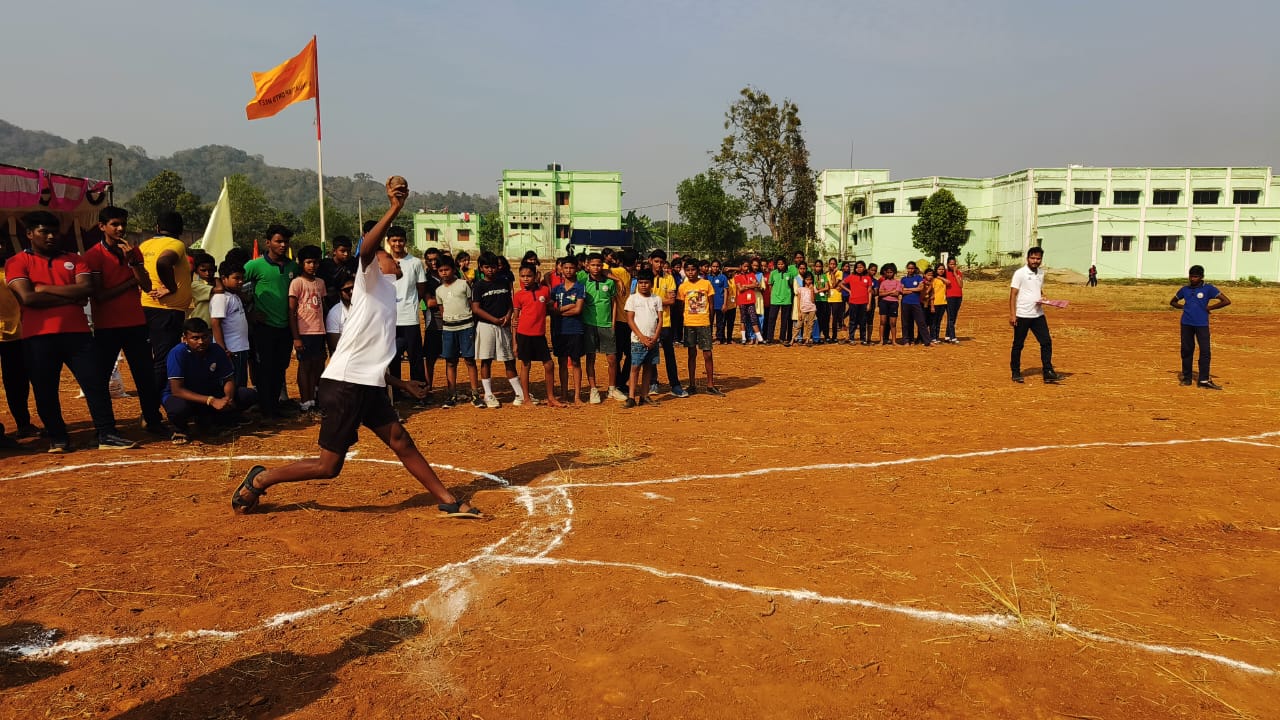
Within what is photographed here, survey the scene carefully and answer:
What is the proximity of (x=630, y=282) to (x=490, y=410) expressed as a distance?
2.92m

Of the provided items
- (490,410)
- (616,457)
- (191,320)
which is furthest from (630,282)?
(191,320)

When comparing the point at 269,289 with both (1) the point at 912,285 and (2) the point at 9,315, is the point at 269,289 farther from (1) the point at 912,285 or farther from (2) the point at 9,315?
(1) the point at 912,285

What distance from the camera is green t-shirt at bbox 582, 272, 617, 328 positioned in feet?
34.8

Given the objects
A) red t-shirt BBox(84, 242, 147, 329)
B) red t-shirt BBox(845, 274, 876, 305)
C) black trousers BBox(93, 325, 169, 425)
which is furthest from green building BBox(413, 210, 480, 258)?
red t-shirt BBox(84, 242, 147, 329)

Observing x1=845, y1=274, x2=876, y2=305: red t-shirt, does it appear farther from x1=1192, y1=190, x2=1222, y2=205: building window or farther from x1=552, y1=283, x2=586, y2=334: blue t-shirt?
x1=1192, y1=190, x2=1222, y2=205: building window

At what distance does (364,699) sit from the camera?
3367mm

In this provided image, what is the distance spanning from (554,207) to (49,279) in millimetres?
64472

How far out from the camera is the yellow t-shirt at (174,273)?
8.27m

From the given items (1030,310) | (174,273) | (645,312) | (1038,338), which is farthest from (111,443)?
(1038,338)

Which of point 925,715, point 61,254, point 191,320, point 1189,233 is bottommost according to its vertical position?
point 925,715

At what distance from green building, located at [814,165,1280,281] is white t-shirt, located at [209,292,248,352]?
172ft

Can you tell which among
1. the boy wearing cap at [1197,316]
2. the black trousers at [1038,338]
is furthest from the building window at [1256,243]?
the black trousers at [1038,338]

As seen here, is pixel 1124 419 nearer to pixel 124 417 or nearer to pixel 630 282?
pixel 630 282

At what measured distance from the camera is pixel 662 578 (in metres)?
4.64
